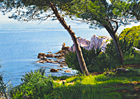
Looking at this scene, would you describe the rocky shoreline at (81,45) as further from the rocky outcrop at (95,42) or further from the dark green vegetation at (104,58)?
the dark green vegetation at (104,58)

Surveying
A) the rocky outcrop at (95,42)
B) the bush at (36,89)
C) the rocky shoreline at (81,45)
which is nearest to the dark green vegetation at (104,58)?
the rocky shoreline at (81,45)

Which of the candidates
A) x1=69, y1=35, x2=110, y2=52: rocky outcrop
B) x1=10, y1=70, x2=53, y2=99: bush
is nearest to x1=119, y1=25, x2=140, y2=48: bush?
x1=69, y1=35, x2=110, y2=52: rocky outcrop

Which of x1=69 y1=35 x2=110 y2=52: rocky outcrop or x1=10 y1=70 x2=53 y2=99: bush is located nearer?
x1=10 y1=70 x2=53 y2=99: bush

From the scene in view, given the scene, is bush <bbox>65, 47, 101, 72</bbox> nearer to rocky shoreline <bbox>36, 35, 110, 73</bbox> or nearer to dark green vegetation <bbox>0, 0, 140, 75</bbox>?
dark green vegetation <bbox>0, 0, 140, 75</bbox>

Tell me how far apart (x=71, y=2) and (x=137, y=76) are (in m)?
5.45

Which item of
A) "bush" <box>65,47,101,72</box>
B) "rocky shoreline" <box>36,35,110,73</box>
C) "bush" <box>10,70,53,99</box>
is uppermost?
"rocky shoreline" <box>36,35,110,73</box>

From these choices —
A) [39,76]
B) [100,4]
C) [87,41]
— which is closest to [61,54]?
[87,41]

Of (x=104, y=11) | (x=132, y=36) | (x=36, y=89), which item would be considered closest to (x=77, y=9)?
(x=104, y=11)

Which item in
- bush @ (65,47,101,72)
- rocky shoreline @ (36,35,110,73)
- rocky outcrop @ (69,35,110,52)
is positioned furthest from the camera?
rocky shoreline @ (36,35,110,73)

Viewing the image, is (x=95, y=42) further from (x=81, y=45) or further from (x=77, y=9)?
(x=77, y=9)

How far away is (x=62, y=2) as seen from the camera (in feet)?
33.8

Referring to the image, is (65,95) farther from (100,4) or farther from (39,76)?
(100,4)

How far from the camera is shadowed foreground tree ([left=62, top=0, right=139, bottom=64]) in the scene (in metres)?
10.4

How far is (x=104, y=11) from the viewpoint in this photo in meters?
12.4
